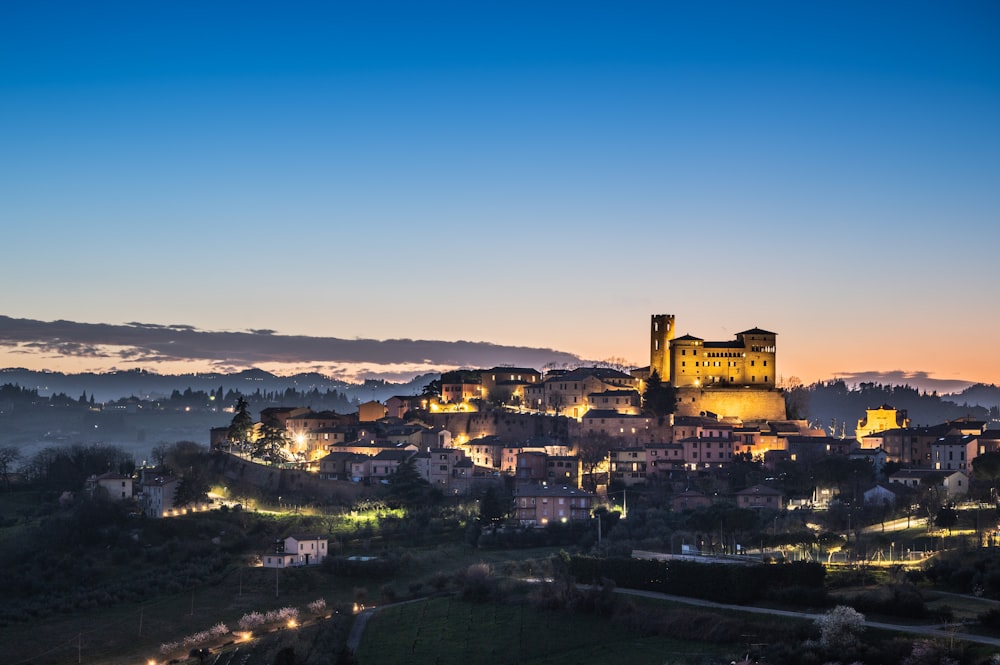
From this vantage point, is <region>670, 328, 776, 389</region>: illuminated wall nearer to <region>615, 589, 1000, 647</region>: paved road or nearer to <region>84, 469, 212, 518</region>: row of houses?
<region>84, 469, 212, 518</region>: row of houses

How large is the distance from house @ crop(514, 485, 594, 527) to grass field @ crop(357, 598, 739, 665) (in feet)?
43.5

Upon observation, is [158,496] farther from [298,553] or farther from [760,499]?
[760,499]

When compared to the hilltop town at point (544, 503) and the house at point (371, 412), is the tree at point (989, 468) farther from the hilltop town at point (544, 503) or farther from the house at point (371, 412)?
the house at point (371, 412)

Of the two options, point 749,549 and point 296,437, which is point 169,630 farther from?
point 296,437

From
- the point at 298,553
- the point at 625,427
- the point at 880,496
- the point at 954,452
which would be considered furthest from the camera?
the point at 625,427

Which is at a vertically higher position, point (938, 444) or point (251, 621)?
point (938, 444)

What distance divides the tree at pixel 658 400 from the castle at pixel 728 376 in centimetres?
105

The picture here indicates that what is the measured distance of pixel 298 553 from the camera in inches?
1889

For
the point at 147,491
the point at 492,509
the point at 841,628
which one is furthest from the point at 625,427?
the point at 841,628

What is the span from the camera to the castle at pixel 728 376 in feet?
221

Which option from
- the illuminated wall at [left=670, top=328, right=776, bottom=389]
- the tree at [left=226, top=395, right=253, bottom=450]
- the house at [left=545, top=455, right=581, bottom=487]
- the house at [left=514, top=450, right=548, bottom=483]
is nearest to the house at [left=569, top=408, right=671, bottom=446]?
the house at [left=545, top=455, right=581, bottom=487]

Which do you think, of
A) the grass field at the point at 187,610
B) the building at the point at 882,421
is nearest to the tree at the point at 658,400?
the building at the point at 882,421

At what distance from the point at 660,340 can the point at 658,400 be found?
9173 mm

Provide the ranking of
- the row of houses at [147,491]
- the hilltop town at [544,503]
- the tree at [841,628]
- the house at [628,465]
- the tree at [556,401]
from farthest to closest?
the tree at [556,401] < the house at [628,465] < the row of houses at [147,491] < the hilltop town at [544,503] < the tree at [841,628]
